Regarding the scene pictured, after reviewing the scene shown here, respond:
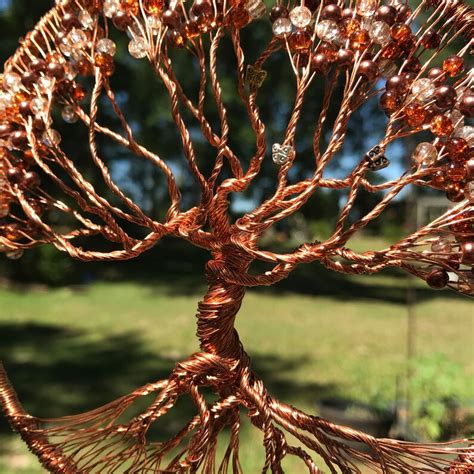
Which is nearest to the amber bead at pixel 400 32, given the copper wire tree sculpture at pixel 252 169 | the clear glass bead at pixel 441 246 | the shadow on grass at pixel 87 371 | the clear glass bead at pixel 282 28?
the copper wire tree sculpture at pixel 252 169

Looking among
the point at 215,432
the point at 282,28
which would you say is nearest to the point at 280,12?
the point at 282,28

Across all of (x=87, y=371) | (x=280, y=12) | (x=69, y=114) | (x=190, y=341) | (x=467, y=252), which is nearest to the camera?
(x=467, y=252)

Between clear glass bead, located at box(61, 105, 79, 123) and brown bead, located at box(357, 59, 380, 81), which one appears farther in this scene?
clear glass bead, located at box(61, 105, 79, 123)

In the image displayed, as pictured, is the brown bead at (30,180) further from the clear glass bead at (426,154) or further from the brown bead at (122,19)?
the clear glass bead at (426,154)

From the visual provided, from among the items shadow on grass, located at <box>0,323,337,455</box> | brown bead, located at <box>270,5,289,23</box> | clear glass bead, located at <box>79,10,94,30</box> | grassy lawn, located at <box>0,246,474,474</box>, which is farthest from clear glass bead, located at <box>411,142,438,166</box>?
shadow on grass, located at <box>0,323,337,455</box>

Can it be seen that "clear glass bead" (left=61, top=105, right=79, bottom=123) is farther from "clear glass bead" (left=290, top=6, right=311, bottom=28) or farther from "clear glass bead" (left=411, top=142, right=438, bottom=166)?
"clear glass bead" (left=411, top=142, right=438, bottom=166)

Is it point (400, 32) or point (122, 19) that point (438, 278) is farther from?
point (122, 19)

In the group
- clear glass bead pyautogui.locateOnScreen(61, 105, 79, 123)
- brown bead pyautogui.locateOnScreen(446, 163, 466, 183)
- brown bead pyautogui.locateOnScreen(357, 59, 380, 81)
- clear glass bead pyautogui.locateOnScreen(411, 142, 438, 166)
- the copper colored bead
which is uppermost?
brown bead pyautogui.locateOnScreen(357, 59, 380, 81)
